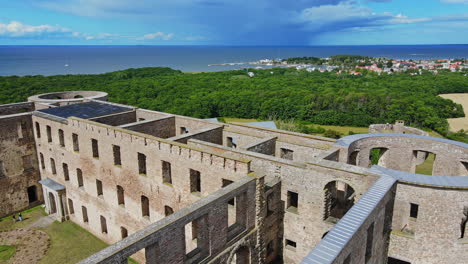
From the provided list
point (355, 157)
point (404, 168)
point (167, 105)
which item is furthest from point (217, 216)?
point (167, 105)

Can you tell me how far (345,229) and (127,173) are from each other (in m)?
16.7

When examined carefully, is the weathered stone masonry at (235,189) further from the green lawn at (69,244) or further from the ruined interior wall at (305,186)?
the green lawn at (69,244)

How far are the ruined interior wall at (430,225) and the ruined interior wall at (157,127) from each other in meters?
18.5

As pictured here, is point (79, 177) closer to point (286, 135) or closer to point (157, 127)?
point (157, 127)

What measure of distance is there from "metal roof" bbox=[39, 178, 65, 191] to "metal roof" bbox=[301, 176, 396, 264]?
85.2 feet

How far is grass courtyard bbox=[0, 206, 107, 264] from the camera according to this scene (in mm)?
24203

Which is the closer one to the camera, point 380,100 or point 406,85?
point 380,100

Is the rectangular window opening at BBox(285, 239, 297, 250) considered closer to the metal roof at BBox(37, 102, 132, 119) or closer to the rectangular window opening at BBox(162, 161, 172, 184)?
the rectangular window opening at BBox(162, 161, 172, 184)

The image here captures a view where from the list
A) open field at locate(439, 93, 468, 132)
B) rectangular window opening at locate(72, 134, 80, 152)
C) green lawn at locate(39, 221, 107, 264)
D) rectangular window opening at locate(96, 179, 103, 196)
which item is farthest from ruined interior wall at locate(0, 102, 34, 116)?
open field at locate(439, 93, 468, 132)

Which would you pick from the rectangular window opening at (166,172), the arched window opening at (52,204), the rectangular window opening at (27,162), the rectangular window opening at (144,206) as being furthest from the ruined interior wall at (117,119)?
the rectangular window opening at (166,172)

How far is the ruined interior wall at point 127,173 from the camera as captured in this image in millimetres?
18812

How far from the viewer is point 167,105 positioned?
69562 millimetres

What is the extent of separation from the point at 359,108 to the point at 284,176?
57.7 meters

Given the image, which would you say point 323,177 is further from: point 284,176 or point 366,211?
point 366,211
